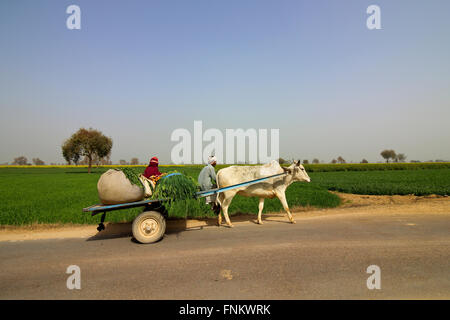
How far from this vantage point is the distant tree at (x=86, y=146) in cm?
5684

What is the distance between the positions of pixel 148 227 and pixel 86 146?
194 feet

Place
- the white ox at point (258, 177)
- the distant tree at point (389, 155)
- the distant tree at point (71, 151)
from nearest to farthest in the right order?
the white ox at point (258, 177)
the distant tree at point (71, 151)
the distant tree at point (389, 155)

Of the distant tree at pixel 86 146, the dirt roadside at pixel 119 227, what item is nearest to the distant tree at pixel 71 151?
the distant tree at pixel 86 146

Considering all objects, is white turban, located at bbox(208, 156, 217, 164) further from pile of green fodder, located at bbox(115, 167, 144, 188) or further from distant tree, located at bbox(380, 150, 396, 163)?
distant tree, located at bbox(380, 150, 396, 163)

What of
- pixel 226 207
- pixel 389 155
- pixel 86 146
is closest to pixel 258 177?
pixel 226 207

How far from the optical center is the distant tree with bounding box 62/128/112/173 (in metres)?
56.8

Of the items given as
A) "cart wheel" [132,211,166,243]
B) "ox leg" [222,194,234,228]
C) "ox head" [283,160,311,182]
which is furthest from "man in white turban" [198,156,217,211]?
"ox head" [283,160,311,182]

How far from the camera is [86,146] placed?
5709cm

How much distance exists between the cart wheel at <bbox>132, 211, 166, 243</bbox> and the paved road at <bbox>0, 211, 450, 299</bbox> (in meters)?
0.25

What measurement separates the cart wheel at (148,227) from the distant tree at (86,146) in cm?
5852

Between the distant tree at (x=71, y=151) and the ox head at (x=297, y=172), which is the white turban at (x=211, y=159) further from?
the distant tree at (x=71, y=151)
